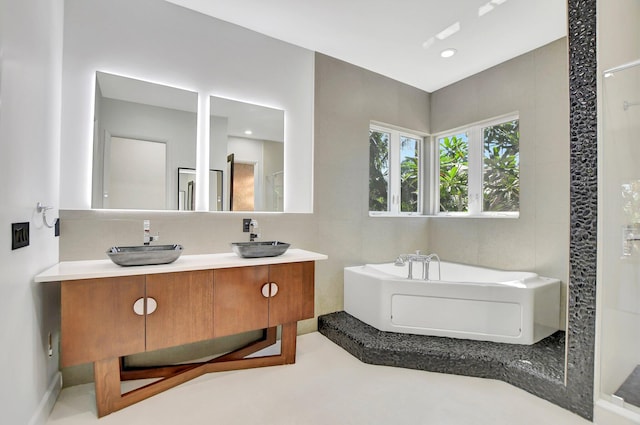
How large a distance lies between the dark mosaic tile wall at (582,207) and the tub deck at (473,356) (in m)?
0.16

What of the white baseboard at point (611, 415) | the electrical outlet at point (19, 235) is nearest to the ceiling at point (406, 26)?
the electrical outlet at point (19, 235)

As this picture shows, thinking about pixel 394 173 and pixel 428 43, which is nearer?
pixel 428 43

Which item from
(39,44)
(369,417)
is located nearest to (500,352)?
(369,417)

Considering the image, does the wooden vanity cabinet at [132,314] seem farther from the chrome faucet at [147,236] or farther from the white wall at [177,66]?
the white wall at [177,66]

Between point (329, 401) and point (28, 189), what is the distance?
200cm

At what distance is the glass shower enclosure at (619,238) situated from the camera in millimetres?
→ 1697

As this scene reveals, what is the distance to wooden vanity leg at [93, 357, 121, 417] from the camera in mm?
1705

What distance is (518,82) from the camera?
308 cm

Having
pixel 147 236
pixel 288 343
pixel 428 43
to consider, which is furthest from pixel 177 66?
pixel 288 343

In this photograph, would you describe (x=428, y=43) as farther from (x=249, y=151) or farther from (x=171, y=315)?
(x=171, y=315)

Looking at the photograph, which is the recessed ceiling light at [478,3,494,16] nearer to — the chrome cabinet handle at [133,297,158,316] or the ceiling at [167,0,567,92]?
the ceiling at [167,0,567,92]

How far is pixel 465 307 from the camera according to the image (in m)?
2.44

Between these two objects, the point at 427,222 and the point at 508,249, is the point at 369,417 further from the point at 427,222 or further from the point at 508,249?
the point at 427,222

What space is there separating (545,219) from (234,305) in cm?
289
